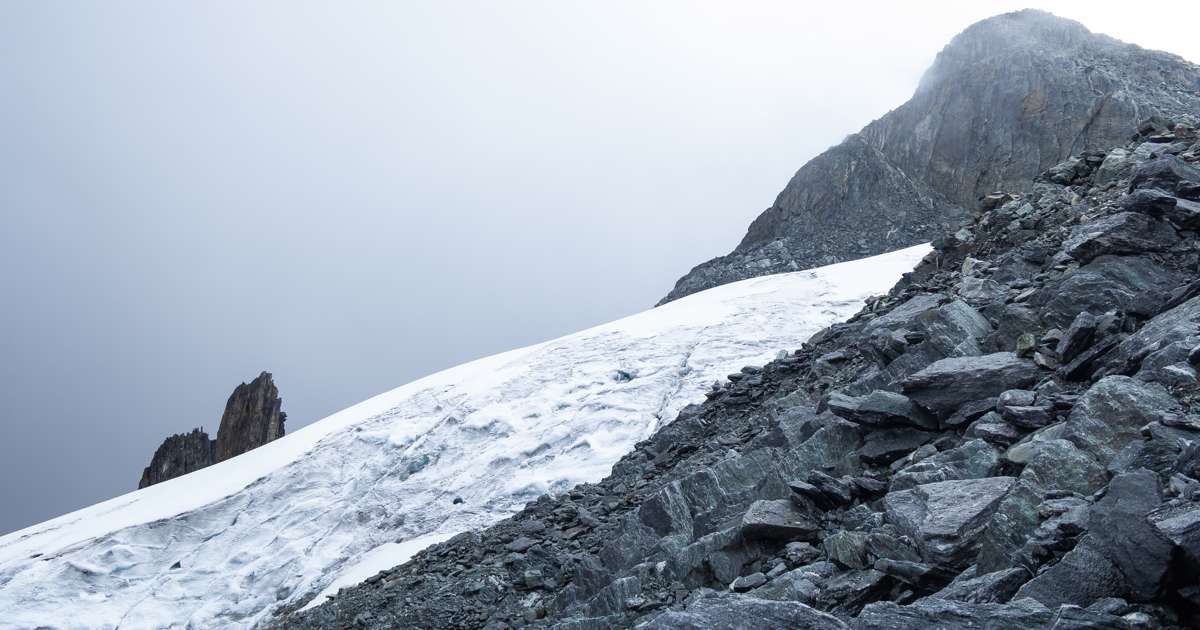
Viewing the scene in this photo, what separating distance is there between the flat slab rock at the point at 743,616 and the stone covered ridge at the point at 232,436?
45.2m

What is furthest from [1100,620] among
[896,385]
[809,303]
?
[809,303]

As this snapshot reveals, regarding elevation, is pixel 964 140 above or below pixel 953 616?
above

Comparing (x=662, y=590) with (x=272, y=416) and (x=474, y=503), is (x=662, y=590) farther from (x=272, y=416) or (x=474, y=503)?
(x=272, y=416)

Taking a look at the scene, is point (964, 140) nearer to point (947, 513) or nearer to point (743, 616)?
point (947, 513)

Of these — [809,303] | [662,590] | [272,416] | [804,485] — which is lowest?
[662,590]

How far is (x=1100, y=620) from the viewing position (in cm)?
404

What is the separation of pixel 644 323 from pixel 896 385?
1803 cm

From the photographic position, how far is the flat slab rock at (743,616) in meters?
4.92

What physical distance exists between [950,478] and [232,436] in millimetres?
47885

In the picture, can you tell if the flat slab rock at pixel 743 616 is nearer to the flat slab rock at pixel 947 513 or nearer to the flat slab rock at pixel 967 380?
the flat slab rock at pixel 947 513

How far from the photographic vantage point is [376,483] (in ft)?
64.3

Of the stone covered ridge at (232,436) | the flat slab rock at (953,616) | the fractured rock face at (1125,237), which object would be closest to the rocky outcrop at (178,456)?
the stone covered ridge at (232,436)

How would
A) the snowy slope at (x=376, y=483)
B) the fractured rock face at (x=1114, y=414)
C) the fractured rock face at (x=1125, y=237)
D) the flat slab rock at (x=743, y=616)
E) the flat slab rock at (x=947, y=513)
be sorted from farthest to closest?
1. the snowy slope at (x=376, y=483)
2. the fractured rock face at (x=1125, y=237)
3. the fractured rock face at (x=1114, y=414)
4. the flat slab rock at (x=947, y=513)
5. the flat slab rock at (x=743, y=616)

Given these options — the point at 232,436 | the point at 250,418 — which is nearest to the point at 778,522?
the point at 250,418
